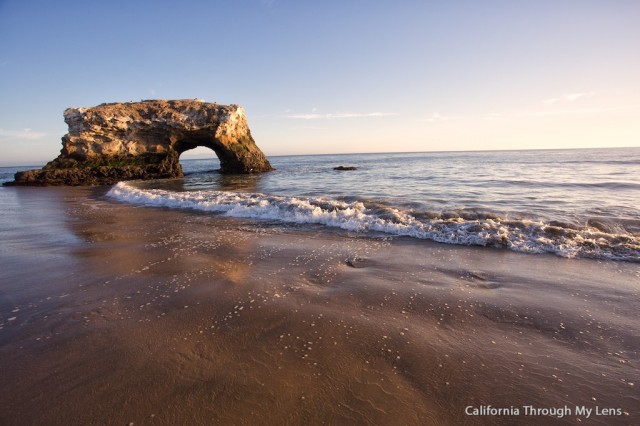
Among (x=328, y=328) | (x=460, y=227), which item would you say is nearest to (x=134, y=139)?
(x=460, y=227)

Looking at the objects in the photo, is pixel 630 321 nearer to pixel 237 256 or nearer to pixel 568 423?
pixel 568 423

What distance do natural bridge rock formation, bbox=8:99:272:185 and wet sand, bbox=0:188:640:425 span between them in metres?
24.3

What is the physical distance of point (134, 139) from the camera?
2847 centimetres

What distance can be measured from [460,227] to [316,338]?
515 centimetres

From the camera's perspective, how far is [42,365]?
2645mm

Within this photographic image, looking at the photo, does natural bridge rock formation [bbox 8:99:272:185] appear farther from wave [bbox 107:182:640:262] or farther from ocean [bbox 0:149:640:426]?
ocean [bbox 0:149:640:426]

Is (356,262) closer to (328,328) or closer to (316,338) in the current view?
(328,328)

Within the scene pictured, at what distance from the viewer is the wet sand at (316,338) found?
7.29 feet

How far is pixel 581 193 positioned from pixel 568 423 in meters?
13.5

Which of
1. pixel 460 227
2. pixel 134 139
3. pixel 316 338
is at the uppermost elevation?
pixel 134 139

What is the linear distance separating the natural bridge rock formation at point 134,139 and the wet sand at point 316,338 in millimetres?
24347

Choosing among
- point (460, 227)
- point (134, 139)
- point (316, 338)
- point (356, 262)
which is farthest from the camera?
point (134, 139)

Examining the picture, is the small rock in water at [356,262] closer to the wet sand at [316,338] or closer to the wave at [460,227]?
the wet sand at [316,338]

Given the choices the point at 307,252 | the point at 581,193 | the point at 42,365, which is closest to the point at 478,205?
the point at 581,193
